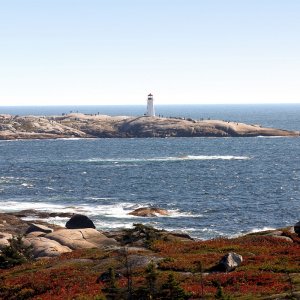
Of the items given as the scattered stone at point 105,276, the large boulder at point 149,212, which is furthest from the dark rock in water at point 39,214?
the scattered stone at point 105,276

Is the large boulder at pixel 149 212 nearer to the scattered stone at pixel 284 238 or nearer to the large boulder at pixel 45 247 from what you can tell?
the large boulder at pixel 45 247

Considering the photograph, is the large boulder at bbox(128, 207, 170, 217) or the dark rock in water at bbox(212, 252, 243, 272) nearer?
the dark rock in water at bbox(212, 252, 243, 272)

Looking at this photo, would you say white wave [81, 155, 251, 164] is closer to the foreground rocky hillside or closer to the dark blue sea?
the dark blue sea

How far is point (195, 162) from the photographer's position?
500 ft

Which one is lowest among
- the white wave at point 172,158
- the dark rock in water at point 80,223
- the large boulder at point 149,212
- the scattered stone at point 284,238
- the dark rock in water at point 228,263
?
the white wave at point 172,158

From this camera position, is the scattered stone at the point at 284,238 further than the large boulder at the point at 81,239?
No

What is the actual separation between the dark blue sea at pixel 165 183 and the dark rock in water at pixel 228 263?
3295 centimetres

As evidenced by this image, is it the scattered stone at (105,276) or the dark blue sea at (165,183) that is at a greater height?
the scattered stone at (105,276)

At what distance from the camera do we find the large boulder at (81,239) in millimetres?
52781

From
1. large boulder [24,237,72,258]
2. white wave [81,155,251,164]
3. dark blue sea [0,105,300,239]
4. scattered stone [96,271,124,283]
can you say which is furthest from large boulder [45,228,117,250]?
white wave [81,155,251,164]

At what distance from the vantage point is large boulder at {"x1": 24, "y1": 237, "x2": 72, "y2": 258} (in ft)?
163

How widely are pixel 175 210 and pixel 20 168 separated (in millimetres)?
61356

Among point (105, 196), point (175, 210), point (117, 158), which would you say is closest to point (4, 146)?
point (117, 158)

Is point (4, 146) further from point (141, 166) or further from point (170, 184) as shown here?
point (170, 184)
